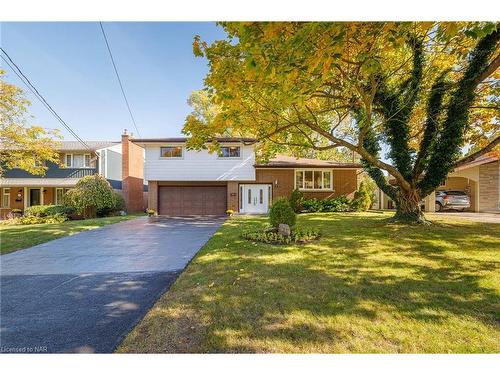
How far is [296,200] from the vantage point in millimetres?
16141

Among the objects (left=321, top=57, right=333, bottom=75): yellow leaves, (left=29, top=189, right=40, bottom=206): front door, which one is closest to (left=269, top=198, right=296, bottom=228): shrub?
(left=321, top=57, right=333, bottom=75): yellow leaves

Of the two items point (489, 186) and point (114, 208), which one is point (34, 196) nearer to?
point (114, 208)

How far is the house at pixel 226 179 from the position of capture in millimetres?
17438

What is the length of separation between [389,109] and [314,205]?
8248 mm

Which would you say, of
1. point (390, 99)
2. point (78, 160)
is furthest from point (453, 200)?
point (78, 160)

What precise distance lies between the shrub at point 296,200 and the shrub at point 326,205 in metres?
0.46

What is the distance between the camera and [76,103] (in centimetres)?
704

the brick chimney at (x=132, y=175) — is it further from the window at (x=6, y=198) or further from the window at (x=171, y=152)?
the window at (x=6, y=198)

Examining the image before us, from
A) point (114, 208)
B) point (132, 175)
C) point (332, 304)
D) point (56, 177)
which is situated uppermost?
point (132, 175)

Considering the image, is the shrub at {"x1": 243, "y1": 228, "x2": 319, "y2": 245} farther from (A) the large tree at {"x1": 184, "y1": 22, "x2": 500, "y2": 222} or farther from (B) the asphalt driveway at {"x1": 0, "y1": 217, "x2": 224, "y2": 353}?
(A) the large tree at {"x1": 184, "y1": 22, "x2": 500, "y2": 222}

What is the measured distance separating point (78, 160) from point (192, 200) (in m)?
11.3
